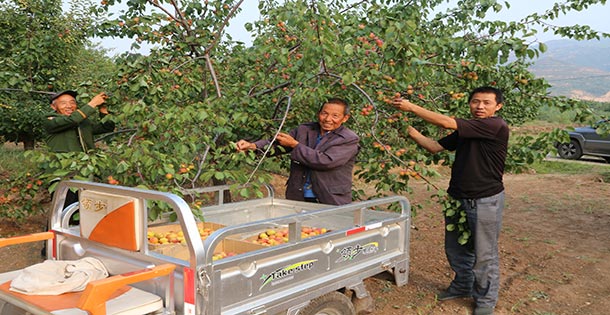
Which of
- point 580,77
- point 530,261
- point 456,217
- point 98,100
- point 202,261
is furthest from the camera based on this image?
point 580,77

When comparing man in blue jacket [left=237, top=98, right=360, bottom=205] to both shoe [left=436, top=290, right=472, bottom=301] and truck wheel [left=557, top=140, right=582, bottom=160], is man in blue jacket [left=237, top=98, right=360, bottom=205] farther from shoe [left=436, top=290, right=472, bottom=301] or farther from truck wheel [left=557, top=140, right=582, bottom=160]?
truck wheel [left=557, top=140, right=582, bottom=160]

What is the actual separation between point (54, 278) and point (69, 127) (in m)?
2.93

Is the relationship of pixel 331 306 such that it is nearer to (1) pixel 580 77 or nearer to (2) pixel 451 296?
(2) pixel 451 296

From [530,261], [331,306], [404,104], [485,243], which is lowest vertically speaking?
[530,261]

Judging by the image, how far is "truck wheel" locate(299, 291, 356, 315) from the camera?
295 centimetres

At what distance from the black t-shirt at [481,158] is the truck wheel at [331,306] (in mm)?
1456

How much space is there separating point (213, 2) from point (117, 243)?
3.44m

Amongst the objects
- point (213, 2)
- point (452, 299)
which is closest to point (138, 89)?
point (213, 2)

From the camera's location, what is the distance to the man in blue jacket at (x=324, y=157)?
403 cm

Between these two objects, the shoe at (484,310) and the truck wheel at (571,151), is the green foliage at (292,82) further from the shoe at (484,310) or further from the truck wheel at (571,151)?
the truck wheel at (571,151)

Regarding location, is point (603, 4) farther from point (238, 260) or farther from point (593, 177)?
point (593, 177)

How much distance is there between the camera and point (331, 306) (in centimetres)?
312

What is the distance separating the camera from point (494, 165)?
4.09 metres

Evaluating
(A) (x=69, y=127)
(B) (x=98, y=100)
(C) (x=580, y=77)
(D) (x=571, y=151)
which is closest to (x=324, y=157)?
(B) (x=98, y=100)
